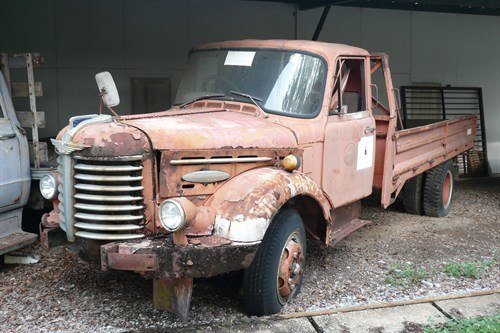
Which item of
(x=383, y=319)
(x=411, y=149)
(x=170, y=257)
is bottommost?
(x=383, y=319)

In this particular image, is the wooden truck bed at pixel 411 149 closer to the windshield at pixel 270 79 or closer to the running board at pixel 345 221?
the running board at pixel 345 221

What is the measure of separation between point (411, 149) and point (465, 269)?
1779 mm

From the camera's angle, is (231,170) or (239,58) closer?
(231,170)

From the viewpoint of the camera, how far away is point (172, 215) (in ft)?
11.6

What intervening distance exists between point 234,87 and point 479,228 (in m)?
4.26

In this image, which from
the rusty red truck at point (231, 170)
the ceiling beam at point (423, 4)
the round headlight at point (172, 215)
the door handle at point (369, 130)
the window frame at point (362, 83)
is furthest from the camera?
the ceiling beam at point (423, 4)

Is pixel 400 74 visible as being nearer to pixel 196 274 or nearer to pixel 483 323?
pixel 483 323

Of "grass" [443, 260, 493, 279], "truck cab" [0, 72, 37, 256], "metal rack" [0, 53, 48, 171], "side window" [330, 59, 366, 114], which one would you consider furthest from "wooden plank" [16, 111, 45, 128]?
"grass" [443, 260, 493, 279]

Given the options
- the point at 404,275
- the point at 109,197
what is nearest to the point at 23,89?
the point at 109,197

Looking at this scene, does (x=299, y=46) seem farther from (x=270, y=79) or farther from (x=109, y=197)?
(x=109, y=197)

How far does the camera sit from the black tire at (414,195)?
7.73m

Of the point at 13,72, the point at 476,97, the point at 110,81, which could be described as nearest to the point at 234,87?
the point at 110,81

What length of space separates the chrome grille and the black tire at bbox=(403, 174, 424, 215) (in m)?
5.01

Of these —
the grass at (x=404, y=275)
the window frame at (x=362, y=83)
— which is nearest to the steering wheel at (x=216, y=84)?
the window frame at (x=362, y=83)
